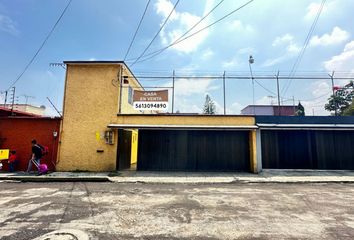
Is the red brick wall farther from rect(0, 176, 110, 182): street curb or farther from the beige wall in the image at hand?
rect(0, 176, 110, 182): street curb

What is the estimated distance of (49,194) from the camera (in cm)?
728

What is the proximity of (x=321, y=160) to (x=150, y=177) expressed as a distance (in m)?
10.2

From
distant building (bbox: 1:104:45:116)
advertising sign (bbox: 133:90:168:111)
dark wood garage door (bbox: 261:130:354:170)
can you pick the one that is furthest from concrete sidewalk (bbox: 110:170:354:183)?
distant building (bbox: 1:104:45:116)

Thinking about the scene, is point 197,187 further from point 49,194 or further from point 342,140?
point 342,140

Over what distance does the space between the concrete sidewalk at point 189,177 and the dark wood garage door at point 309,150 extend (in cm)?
105

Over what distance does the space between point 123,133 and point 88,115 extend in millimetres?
2261

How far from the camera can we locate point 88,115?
1217 centimetres

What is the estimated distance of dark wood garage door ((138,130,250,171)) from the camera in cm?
1237

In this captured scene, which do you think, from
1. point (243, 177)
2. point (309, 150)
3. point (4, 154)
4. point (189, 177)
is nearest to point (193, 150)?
point (189, 177)

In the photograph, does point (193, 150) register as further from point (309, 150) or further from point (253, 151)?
point (309, 150)

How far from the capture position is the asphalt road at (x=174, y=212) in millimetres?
4238

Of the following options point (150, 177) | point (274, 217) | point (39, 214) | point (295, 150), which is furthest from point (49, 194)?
point (295, 150)

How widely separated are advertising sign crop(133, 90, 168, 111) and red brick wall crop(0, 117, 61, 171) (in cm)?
465

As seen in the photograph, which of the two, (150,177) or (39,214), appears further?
(150,177)
